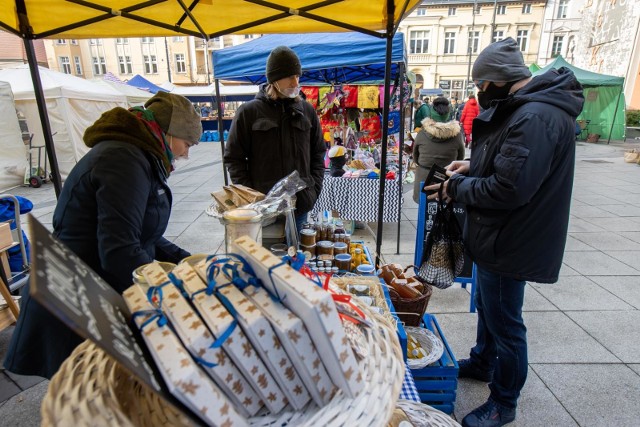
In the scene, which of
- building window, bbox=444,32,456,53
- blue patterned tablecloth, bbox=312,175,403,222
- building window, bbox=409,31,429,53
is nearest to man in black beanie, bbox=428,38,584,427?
blue patterned tablecloth, bbox=312,175,403,222

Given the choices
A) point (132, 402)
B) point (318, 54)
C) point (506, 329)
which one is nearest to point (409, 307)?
point (506, 329)

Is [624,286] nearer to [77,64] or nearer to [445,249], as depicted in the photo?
[445,249]

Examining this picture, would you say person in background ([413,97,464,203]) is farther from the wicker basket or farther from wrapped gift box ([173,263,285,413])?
wrapped gift box ([173,263,285,413])

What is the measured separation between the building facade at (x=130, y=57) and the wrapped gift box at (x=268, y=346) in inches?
1634

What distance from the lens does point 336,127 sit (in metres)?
7.94

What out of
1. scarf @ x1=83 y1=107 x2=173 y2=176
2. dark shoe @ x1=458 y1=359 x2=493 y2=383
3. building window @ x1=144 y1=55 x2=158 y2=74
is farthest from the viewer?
building window @ x1=144 y1=55 x2=158 y2=74

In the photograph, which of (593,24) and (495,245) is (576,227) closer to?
(495,245)

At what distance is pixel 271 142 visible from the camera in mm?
2984

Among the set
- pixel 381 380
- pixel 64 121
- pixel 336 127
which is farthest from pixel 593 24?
pixel 381 380

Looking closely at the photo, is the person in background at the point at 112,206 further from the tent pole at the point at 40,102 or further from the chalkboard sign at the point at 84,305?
the tent pole at the point at 40,102

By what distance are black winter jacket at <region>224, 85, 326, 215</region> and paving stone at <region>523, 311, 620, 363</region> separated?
2.16 meters

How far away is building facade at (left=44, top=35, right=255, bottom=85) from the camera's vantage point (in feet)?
125

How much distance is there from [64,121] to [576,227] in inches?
458

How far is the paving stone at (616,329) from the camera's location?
2.86 m
